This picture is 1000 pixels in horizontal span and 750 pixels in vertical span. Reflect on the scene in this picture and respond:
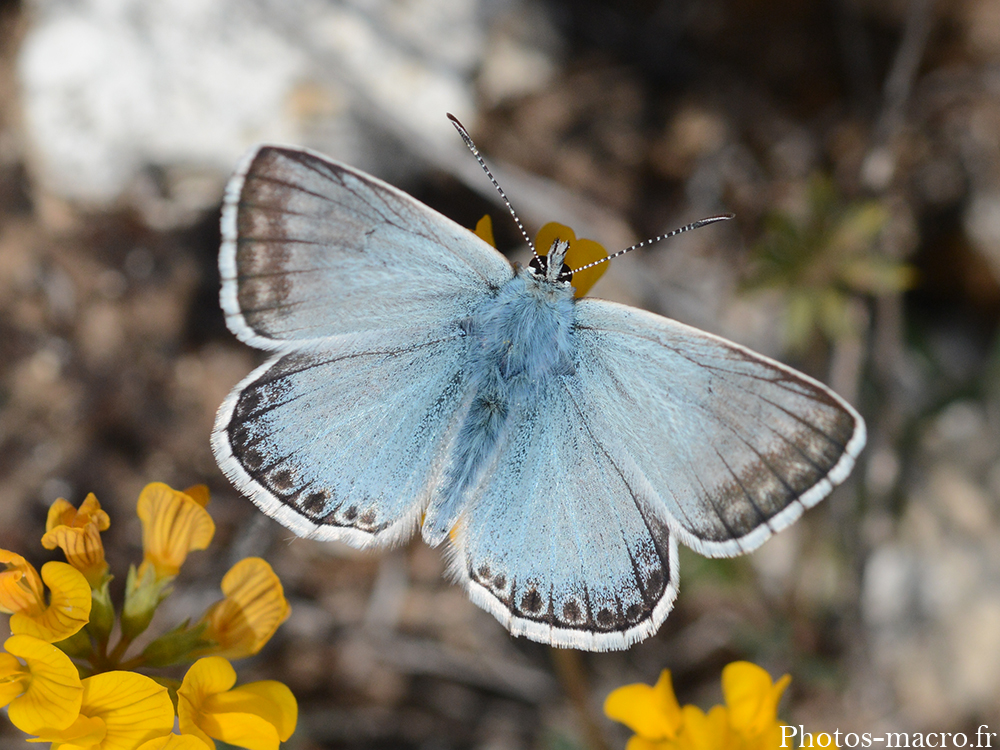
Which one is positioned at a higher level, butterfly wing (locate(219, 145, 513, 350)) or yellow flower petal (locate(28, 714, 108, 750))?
butterfly wing (locate(219, 145, 513, 350))

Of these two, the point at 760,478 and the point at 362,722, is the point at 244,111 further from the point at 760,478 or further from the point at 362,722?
the point at 760,478

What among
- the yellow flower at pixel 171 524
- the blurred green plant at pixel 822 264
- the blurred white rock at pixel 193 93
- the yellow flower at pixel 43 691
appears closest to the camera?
the yellow flower at pixel 43 691

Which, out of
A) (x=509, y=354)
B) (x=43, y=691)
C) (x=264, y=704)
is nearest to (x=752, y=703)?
(x=509, y=354)

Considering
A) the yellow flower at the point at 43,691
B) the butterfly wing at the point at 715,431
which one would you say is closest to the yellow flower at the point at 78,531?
the yellow flower at the point at 43,691

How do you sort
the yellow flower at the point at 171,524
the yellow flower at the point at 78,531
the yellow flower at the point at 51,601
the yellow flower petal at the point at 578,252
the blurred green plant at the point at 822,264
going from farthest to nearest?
the blurred green plant at the point at 822,264 < the yellow flower petal at the point at 578,252 < the yellow flower at the point at 171,524 < the yellow flower at the point at 78,531 < the yellow flower at the point at 51,601

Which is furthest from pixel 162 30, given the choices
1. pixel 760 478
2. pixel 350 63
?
pixel 760 478

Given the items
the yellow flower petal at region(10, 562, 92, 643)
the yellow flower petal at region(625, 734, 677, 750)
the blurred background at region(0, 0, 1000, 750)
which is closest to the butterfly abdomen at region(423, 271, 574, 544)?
the yellow flower petal at region(625, 734, 677, 750)

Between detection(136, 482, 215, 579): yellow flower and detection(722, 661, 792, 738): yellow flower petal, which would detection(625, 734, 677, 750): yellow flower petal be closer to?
detection(722, 661, 792, 738): yellow flower petal

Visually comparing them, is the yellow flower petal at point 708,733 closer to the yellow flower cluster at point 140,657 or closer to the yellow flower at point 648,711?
the yellow flower at point 648,711
